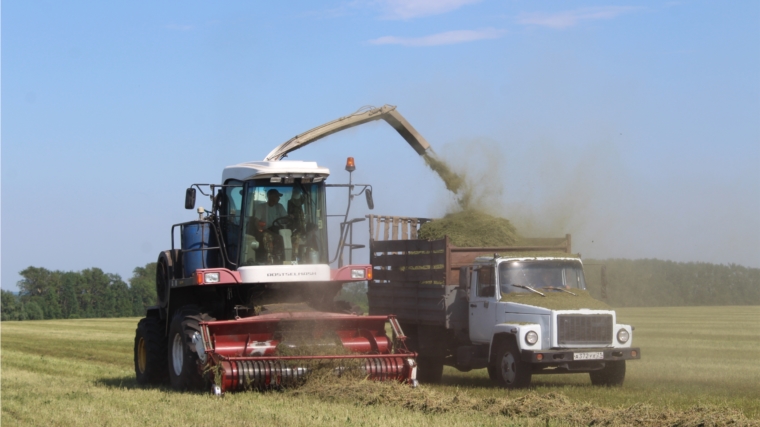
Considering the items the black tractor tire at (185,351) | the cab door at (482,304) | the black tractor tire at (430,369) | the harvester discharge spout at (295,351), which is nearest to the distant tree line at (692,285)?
the black tractor tire at (430,369)

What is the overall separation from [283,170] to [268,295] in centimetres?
189

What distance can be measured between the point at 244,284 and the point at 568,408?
5357 millimetres

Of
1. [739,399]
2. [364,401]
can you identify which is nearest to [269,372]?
[364,401]

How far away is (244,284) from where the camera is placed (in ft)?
43.9

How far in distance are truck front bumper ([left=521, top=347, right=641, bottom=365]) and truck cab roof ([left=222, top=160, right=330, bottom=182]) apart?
13.2 ft

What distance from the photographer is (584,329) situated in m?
13.5

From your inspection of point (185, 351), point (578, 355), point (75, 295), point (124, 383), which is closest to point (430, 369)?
point (578, 355)

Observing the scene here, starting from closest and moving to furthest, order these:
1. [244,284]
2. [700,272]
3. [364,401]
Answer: [364,401], [244,284], [700,272]

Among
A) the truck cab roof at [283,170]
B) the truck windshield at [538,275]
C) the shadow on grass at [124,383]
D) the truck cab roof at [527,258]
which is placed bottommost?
the shadow on grass at [124,383]

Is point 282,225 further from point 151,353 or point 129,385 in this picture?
point 129,385

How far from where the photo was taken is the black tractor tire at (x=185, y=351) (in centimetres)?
1256

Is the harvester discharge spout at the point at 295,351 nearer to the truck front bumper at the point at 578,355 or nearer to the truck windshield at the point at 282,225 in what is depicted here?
the truck windshield at the point at 282,225

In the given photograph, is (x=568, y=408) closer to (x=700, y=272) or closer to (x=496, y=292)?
(x=496, y=292)

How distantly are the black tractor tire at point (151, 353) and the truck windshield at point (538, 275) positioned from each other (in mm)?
5657
